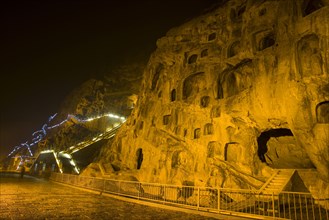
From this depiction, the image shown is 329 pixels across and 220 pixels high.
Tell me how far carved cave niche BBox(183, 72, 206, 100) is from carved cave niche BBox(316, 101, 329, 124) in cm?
1119

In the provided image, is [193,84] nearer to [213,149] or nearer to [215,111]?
[215,111]

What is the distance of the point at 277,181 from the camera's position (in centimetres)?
1677

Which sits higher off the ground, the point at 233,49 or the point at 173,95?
the point at 233,49

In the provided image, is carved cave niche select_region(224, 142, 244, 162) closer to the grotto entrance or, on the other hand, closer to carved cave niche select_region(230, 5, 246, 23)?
the grotto entrance

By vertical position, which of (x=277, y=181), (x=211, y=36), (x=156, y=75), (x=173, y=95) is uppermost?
(x=211, y=36)

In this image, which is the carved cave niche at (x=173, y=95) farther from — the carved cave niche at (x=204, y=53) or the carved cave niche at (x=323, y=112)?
the carved cave niche at (x=323, y=112)

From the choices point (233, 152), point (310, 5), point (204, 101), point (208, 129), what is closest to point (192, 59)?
point (204, 101)

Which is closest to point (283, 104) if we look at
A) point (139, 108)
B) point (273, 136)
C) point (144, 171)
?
point (273, 136)

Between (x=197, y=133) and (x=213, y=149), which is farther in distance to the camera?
(x=197, y=133)

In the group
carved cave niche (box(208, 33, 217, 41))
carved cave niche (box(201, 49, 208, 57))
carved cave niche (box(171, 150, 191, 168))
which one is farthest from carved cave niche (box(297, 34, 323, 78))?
carved cave niche (box(171, 150, 191, 168))

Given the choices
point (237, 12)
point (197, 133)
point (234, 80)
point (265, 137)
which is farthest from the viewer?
point (237, 12)

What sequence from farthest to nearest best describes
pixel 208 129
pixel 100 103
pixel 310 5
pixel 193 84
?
pixel 100 103 → pixel 193 84 → pixel 208 129 → pixel 310 5

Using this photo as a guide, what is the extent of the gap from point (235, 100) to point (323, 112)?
6530 mm

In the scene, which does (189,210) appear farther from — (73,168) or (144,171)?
(73,168)
